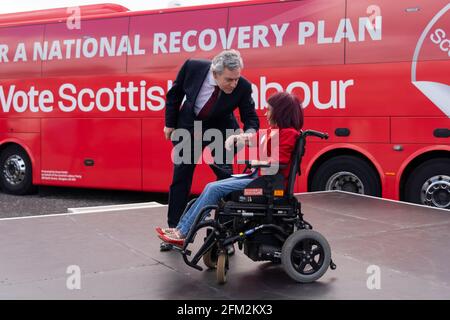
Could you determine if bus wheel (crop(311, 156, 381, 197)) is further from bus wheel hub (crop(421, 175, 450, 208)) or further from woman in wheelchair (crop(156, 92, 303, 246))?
woman in wheelchair (crop(156, 92, 303, 246))

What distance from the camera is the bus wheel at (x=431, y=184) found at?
732cm

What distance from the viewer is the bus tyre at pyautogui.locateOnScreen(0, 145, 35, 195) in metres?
10.7

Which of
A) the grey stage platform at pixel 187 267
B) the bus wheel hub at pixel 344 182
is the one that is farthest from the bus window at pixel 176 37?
the grey stage platform at pixel 187 267

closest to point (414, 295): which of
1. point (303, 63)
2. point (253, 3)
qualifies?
point (303, 63)

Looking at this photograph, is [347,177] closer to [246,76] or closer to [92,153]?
[246,76]

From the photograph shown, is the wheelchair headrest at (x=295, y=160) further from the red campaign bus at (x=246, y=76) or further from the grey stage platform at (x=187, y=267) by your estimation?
the red campaign bus at (x=246, y=76)

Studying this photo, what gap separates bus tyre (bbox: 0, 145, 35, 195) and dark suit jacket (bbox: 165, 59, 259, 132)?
660 centimetres

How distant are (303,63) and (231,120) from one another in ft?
11.4

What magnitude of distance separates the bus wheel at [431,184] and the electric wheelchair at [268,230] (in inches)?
153

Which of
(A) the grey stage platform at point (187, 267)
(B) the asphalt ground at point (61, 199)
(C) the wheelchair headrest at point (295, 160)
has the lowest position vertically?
(B) the asphalt ground at point (61, 199)

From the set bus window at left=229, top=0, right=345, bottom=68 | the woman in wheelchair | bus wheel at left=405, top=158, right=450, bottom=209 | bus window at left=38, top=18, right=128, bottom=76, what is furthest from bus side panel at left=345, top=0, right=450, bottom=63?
the woman in wheelchair

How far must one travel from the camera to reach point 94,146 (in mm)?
9828

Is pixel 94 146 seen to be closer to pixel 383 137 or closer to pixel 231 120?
pixel 383 137

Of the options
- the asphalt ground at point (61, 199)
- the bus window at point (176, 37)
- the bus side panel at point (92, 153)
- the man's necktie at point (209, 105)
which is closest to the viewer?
the man's necktie at point (209, 105)
